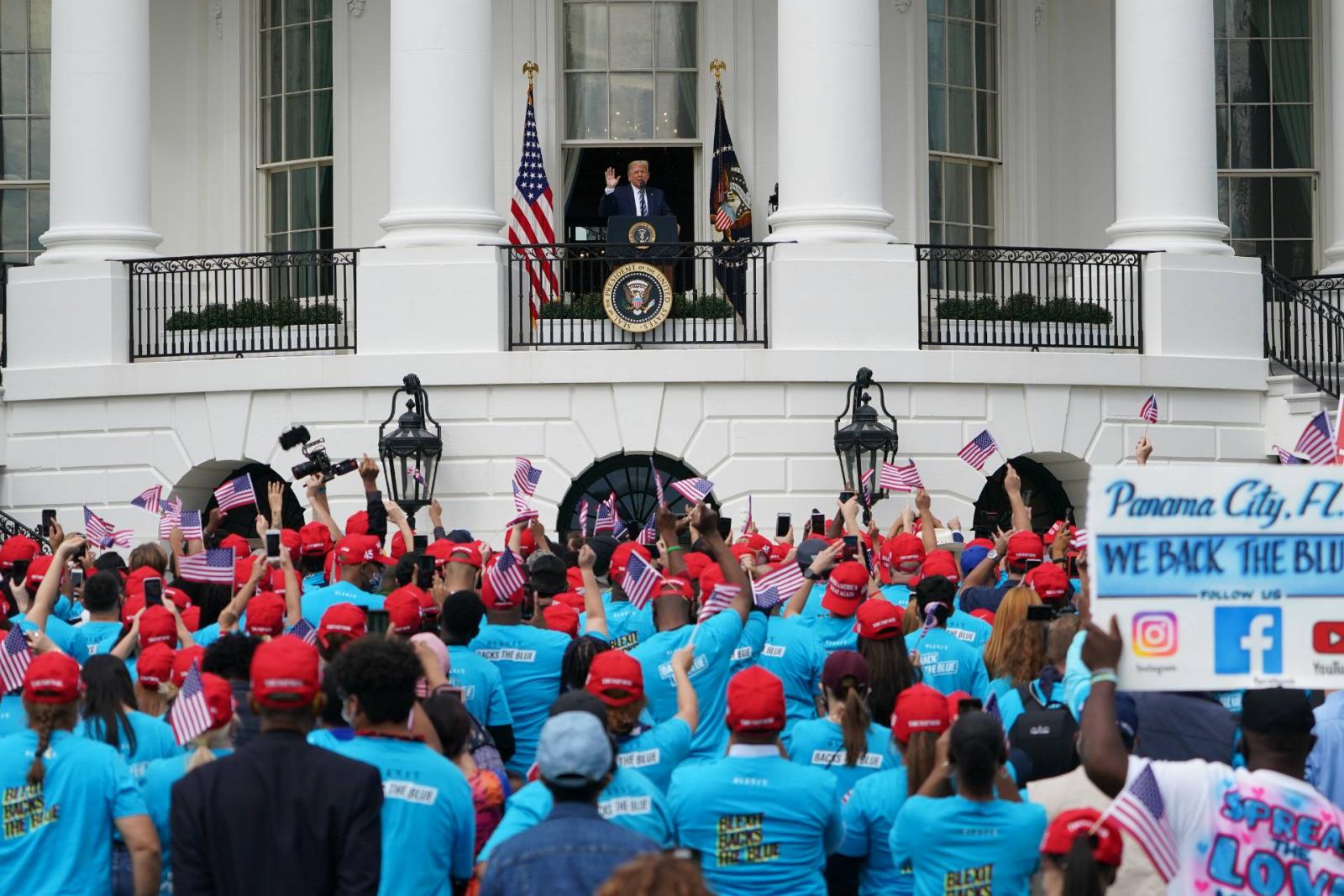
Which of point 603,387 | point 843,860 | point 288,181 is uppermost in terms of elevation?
point 288,181

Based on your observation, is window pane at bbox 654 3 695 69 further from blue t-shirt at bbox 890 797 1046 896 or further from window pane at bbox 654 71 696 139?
blue t-shirt at bbox 890 797 1046 896

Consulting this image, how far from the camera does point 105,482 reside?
23.9 m

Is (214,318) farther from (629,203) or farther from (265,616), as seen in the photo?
(265,616)

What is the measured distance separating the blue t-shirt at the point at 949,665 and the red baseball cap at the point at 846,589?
18.4 inches

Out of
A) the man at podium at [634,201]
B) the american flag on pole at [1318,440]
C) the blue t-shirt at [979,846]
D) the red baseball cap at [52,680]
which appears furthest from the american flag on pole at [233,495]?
the blue t-shirt at [979,846]

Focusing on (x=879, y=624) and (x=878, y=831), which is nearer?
(x=878, y=831)

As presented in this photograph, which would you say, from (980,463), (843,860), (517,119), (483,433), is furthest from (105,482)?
(843,860)

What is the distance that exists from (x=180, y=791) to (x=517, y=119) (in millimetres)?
20170

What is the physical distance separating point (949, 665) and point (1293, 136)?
1955cm

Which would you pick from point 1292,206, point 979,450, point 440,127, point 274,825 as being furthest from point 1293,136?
point 274,825

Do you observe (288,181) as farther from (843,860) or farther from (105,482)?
(843,860)

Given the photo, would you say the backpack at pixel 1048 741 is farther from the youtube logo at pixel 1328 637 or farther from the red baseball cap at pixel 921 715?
the youtube logo at pixel 1328 637

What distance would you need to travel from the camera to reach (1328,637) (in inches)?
259

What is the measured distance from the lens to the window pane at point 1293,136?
94.2 ft
